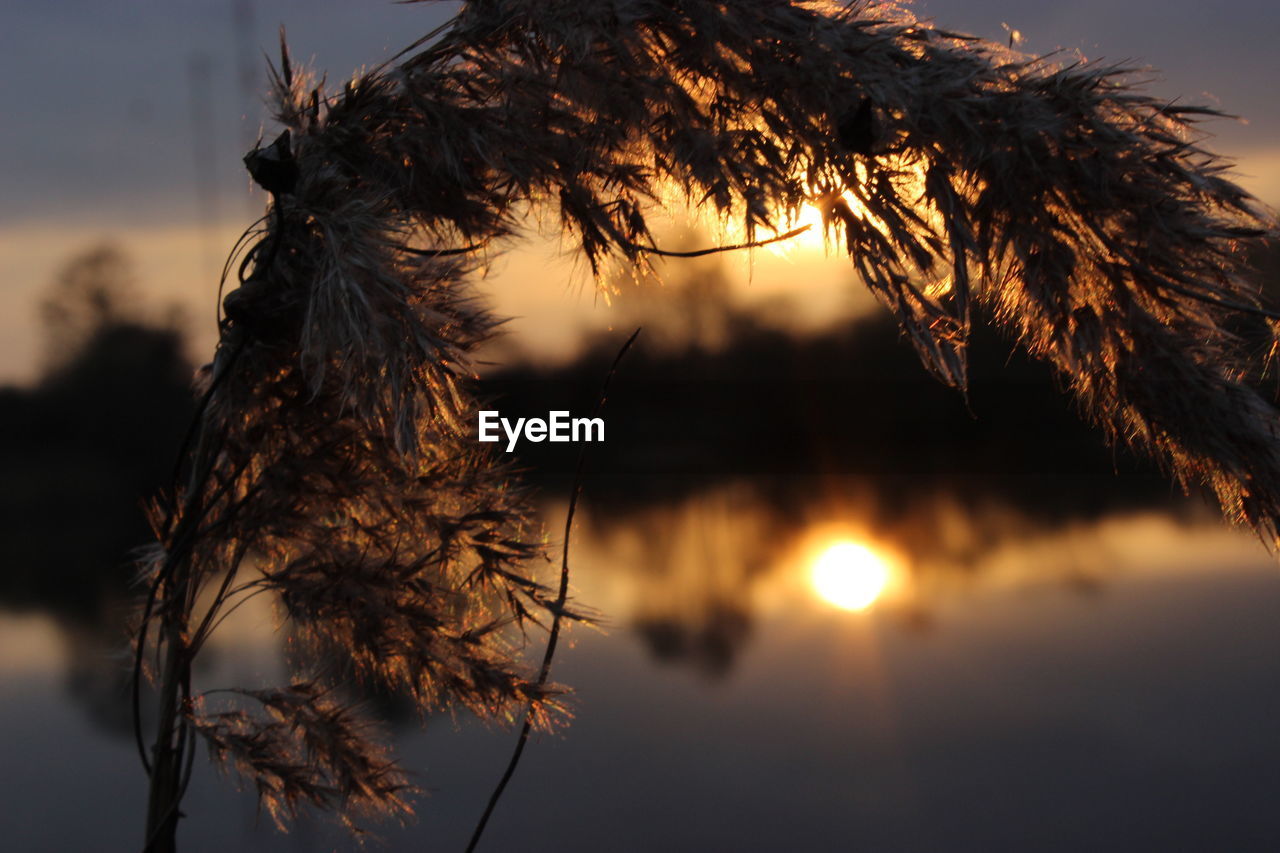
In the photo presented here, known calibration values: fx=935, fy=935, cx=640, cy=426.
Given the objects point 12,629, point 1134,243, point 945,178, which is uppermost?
point 945,178

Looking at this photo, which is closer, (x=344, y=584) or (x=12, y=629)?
(x=344, y=584)

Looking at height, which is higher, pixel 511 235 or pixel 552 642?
pixel 511 235

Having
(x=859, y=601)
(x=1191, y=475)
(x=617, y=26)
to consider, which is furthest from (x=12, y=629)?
(x=1191, y=475)

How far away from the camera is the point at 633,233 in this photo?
59.1 inches

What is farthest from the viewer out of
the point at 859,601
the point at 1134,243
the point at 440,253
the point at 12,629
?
the point at 859,601

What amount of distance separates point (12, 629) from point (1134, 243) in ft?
25.6

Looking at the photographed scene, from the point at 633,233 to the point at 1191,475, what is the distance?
2.89 feet

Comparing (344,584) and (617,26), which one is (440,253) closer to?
(617,26)

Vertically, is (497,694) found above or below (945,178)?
below

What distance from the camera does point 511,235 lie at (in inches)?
59.5

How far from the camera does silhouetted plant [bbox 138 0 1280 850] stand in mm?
1238

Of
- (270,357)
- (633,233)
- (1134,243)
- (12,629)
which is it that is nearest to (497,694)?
(270,357)

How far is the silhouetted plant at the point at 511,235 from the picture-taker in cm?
124

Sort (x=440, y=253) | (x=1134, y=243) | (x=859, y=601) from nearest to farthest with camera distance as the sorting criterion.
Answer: (x=1134, y=243) < (x=440, y=253) < (x=859, y=601)
